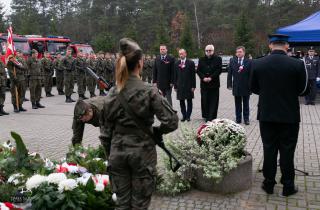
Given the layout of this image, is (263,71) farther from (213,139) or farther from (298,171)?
(298,171)

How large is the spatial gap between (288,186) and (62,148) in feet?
14.8

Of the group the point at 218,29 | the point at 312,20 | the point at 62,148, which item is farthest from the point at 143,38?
the point at 62,148

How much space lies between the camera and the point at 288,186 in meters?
4.93

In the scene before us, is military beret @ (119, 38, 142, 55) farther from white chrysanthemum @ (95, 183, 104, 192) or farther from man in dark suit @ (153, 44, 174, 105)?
man in dark suit @ (153, 44, 174, 105)

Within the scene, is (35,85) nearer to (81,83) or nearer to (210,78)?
(81,83)

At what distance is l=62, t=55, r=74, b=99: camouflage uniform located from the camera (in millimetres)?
16003

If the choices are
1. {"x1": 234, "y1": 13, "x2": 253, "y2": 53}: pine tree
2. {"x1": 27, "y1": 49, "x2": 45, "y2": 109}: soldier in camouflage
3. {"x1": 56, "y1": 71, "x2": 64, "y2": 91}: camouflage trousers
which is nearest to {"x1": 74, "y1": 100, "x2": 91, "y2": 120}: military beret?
{"x1": 27, "y1": 49, "x2": 45, "y2": 109}: soldier in camouflage

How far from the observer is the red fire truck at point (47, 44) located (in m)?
24.2

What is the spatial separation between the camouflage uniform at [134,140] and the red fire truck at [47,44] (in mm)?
21893

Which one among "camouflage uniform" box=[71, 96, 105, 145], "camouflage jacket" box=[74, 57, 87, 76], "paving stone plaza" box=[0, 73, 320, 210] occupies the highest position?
"camouflage uniform" box=[71, 96, 105, 145]

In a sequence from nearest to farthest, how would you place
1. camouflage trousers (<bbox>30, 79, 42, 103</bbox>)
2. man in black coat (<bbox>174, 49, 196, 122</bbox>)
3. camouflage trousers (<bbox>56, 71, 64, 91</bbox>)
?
1. man in black coat (<bbox>174, 49, 196, 122</bbox>)
2. camouflage trousers (<bbox>30, 79, 42, 103</bbox>)
3. camouflage trousers (<bbox>56, 71, 64, 91</bbox>)

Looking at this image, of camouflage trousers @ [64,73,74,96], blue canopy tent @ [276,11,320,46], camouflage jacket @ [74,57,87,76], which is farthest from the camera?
camouflage jacket @ [74,57,87,76]

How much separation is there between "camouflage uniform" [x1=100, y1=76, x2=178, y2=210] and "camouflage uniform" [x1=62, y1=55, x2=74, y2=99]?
1292 cm

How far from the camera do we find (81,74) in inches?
651
